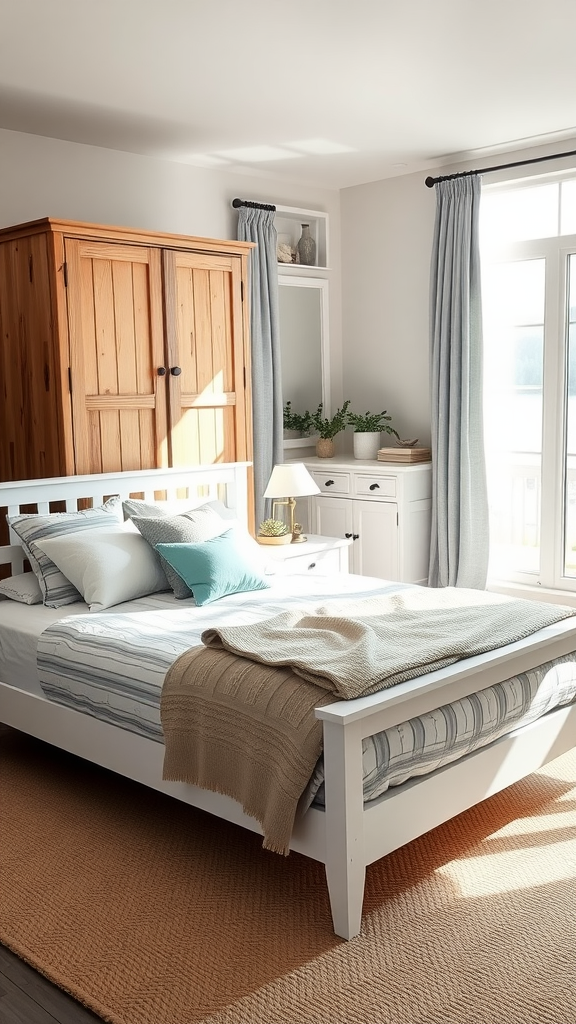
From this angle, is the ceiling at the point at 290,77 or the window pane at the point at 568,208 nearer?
the ceiling at the point at 290,77

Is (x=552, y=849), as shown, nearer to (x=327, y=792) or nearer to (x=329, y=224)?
(x=327, y=792)

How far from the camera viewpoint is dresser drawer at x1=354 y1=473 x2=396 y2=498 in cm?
519

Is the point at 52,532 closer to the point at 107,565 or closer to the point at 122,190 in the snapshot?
the point at 107,565

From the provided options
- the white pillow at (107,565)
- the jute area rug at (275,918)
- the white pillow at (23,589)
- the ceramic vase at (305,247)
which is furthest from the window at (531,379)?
the white pillow at (23,589)

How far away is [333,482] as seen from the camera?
5473mm

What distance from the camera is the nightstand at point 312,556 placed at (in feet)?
13.9

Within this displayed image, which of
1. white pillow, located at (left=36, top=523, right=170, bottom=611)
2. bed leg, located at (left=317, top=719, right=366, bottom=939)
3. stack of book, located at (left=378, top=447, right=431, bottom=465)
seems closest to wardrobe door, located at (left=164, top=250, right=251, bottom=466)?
white pillow, located at (left=36, top=523, right=170, bottom=611)

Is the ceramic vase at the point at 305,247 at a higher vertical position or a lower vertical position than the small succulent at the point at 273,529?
higher

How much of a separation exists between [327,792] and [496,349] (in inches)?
142

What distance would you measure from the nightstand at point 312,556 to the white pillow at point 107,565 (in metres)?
0.69

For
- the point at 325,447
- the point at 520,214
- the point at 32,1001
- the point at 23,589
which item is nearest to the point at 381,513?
the point at 325,447

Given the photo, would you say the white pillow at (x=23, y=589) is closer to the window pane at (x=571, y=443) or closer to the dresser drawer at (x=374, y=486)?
the dresser drawer at (x=374, y=486)

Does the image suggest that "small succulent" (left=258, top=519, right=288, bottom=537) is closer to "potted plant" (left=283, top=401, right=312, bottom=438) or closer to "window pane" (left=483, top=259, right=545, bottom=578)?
"potted plant" (left=283, top=401, right=312, bottom=438)

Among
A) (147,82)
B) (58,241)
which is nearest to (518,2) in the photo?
(147,82)
